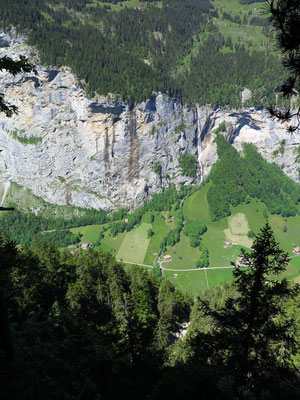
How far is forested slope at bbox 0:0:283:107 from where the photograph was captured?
10975 centimetres

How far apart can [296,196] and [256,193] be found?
709 inches

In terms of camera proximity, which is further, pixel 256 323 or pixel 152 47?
pixel 152 47

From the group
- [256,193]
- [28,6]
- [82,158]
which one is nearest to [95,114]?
[82,158]

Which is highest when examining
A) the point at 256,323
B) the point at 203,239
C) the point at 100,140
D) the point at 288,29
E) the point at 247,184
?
the point at 288,29

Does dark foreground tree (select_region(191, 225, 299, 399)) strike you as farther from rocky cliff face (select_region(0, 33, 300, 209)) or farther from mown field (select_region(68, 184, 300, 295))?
rocky cliff face (select_region(0, 33, 300, 209))

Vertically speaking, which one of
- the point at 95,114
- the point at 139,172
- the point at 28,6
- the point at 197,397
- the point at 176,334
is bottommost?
the point at 139,172

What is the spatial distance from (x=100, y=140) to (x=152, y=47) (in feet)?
226

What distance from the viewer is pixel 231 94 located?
13188 cm

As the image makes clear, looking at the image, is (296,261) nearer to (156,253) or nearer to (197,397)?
(156,253)

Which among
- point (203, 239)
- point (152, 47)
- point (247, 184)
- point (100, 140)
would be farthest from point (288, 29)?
point (152, 47)

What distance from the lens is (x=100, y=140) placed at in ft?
384

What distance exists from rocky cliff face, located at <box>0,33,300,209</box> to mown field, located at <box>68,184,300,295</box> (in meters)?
19.3

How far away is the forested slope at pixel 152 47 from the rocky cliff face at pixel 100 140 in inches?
256

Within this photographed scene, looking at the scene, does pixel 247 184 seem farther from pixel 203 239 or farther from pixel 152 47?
pixel 152 47
